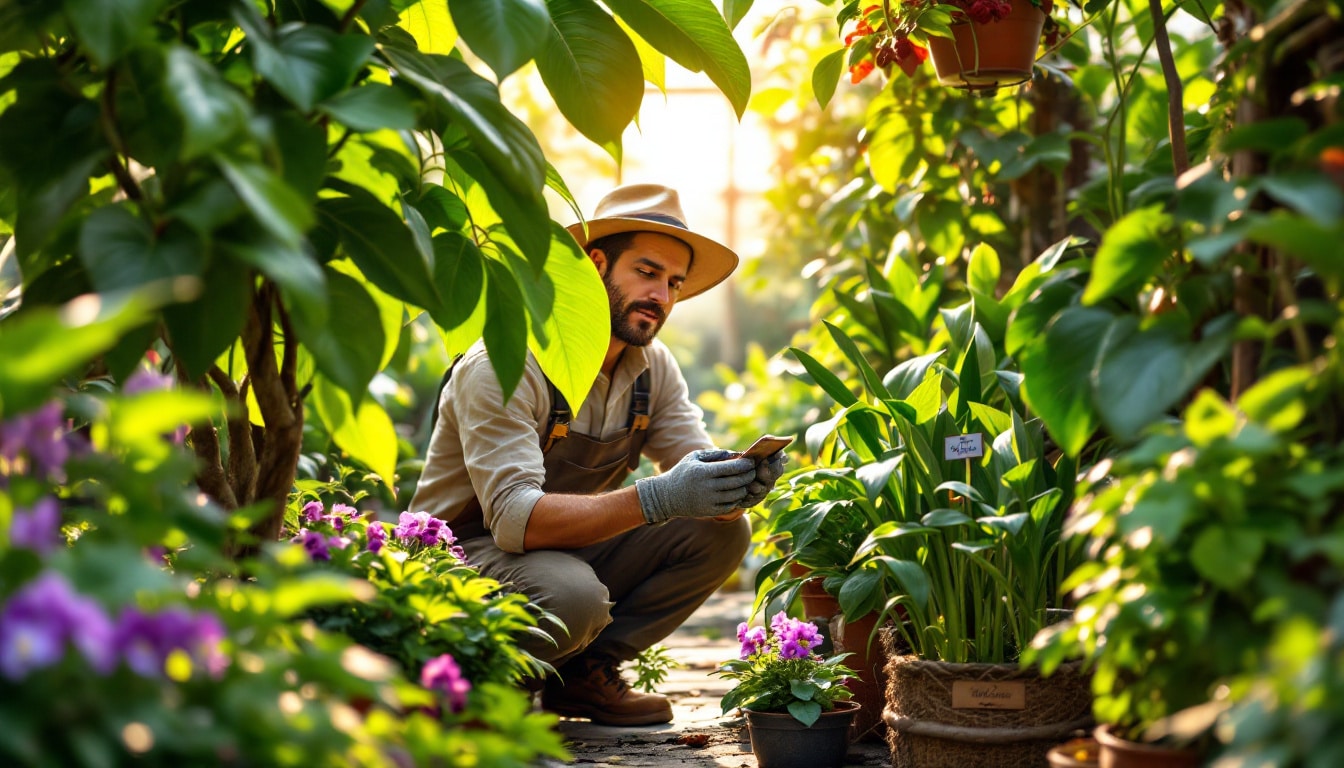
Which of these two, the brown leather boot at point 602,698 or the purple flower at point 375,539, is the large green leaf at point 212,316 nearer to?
the purple flower at point 375,539

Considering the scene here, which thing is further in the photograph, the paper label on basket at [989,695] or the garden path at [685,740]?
the garden path at [685,740]

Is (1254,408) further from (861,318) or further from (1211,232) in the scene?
(861,318)

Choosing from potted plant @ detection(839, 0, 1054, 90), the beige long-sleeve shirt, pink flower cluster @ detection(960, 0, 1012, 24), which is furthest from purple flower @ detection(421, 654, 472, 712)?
pink flower cluster @ detection(960, 0, 1012, 24)

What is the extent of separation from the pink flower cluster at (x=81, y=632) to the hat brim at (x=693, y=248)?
162 centimetres

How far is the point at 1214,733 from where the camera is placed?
1029 mm

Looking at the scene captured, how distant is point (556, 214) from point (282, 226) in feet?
23.3

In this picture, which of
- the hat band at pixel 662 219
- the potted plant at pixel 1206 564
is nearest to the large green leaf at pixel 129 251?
the potted plant at pixel 1206 564

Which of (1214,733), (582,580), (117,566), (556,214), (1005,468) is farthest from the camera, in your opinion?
(556,214)

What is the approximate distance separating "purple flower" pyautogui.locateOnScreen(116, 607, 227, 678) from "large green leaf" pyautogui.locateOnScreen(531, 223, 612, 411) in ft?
2.74

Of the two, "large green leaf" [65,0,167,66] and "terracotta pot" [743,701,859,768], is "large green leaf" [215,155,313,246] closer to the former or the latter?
"large green leaf" [65,0,167,66]

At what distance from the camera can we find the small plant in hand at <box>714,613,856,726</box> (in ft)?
6.14

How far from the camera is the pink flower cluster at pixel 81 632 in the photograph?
66 centimetres

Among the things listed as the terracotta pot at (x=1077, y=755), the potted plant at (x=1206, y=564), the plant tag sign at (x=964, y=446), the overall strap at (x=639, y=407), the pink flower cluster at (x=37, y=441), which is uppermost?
the overall strap at (x=639, y=407)

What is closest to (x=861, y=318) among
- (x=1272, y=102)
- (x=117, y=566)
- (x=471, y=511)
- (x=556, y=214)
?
(x=471, y=511)
